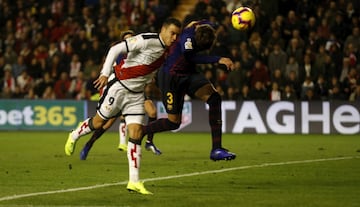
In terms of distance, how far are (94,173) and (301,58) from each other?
508 inches

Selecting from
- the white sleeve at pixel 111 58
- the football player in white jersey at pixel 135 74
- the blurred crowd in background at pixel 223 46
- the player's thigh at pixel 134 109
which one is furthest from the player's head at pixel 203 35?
the blurred crowd in background at pixel 223 46

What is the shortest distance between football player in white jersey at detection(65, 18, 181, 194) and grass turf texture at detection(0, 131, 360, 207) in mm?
661

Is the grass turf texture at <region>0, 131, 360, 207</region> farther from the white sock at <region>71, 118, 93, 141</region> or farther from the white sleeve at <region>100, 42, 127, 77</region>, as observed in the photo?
the white sleeve at <region>100, 42, 127, 77</region>

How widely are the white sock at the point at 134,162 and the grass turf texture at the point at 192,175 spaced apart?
23 centimetres

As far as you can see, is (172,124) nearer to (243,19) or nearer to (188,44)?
(188,44)

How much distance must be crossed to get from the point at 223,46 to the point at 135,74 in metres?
14.3

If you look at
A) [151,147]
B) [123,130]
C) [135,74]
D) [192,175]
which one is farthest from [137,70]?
[123,130]

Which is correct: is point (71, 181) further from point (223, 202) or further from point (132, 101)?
point (223, 202)

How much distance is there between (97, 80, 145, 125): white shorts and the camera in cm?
1102

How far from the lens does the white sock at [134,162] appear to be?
10.4 metres

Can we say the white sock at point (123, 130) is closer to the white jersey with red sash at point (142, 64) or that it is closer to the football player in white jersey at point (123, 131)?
the football player in white jersey at point (123, 131)

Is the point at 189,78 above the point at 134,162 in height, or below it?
above

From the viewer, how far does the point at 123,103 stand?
1133 centimetres

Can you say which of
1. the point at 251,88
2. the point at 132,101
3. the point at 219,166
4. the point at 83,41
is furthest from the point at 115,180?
the point at 83,41
